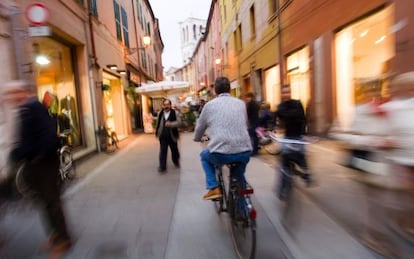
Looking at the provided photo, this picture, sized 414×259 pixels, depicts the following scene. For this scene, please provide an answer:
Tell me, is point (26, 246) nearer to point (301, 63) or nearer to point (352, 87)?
point (352, 87)

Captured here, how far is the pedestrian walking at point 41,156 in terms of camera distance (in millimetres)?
3283

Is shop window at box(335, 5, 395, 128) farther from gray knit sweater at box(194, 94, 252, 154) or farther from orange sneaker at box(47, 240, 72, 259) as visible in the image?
orange sneaker at box(47, 240, 72, 259)

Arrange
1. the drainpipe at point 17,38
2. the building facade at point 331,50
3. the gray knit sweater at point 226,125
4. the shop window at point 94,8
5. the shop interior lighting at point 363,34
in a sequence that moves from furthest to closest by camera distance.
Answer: the shop window at point 94,8, the shop interior lighting at point 363,34, the building facade at point 331,50, the drainpipe at point 17,38, the gray knit sweater at point 226,125

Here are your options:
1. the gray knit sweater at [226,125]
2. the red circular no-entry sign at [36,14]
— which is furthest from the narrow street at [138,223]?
the red circular no-entry sign at [36,14]

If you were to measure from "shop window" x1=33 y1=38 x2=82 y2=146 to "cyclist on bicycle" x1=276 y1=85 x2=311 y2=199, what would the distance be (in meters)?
5.83

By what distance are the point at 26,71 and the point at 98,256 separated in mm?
4795

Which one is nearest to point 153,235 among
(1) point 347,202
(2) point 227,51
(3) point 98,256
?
(3) point 98,256

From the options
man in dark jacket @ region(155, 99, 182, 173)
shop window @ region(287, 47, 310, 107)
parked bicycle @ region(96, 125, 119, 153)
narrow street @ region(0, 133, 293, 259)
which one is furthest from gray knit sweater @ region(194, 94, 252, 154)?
shop window @ region(287, 47, 310, 107)

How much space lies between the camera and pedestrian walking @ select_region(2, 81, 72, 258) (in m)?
3.28

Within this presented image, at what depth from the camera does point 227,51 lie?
2920 centimetres

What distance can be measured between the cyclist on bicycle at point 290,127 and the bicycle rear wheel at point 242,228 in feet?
4.08

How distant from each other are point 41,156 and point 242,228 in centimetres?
204

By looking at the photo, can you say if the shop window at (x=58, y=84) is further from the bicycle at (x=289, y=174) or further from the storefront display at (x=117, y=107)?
the bicycle at (x=289, y=174)

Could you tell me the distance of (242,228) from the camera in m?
3.26
